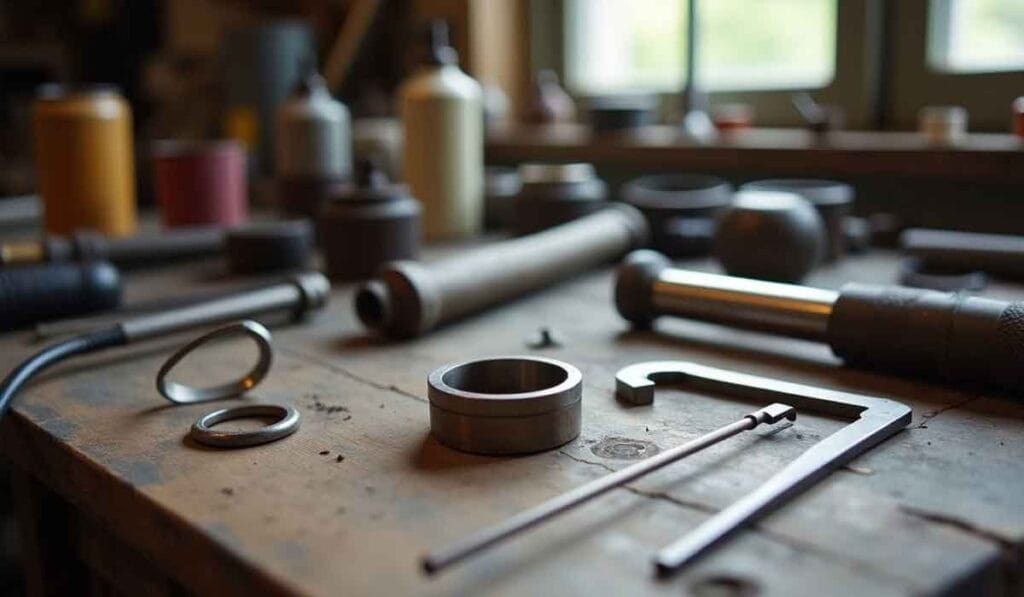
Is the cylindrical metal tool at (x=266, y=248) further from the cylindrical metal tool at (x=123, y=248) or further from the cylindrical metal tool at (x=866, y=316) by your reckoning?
the cylindrical metal tool at (x=866, y=316)

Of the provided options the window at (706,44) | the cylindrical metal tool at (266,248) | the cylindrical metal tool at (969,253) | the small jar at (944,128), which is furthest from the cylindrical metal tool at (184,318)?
the window at (706,44)

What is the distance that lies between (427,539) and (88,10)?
3948 mm

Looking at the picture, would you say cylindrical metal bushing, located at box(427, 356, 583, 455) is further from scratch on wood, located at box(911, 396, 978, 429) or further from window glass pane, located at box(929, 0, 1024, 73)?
window glass pane, located at box(929, 0, 1024, 73)

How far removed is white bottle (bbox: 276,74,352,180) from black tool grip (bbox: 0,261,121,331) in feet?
2.02

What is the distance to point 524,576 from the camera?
523 mm

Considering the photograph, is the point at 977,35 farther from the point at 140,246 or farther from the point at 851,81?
the point at 140,246

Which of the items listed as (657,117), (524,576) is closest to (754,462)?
(524,576)

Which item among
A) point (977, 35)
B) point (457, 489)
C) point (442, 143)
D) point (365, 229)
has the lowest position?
point (457, 489)

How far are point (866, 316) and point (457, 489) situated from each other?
459 mm

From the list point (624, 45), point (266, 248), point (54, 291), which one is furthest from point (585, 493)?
point (624, 45)

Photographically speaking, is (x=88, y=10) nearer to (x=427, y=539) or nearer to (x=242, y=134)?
(x=242, y=134)

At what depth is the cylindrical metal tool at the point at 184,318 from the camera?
86 cm

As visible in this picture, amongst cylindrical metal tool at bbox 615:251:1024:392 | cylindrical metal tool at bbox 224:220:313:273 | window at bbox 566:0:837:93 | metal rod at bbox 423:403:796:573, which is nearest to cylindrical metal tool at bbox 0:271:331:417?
cylindrical metal tool at bbox 224:220:313:273

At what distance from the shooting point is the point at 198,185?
165cm
